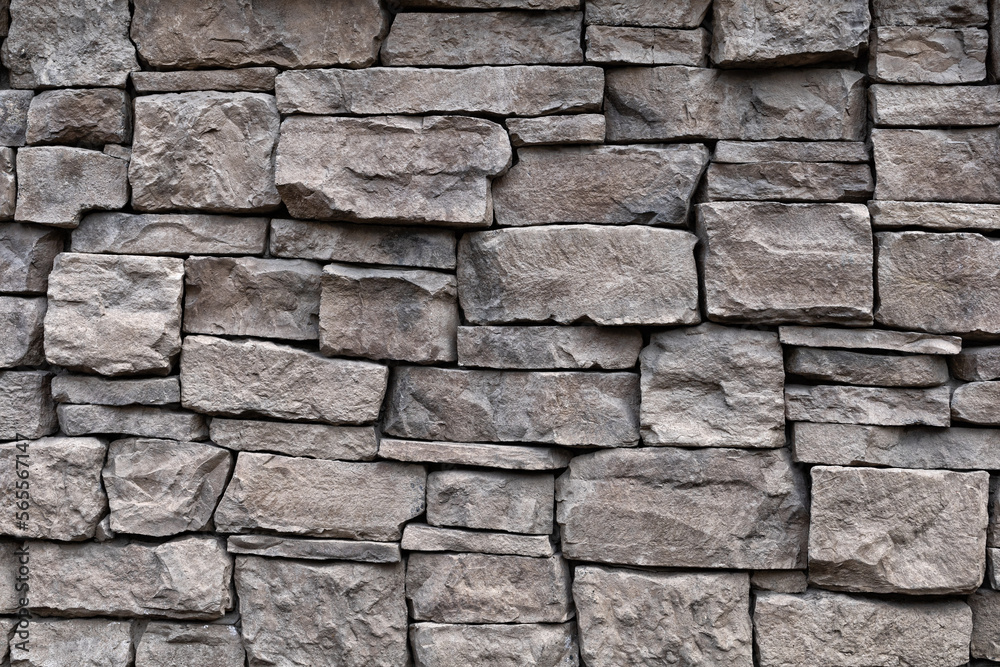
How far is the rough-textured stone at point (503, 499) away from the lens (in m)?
2.11

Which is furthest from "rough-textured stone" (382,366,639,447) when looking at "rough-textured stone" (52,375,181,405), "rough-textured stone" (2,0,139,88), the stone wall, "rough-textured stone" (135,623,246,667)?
"rough-textured stone" (2,0,139,88)

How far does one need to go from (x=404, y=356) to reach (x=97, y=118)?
1146 mm

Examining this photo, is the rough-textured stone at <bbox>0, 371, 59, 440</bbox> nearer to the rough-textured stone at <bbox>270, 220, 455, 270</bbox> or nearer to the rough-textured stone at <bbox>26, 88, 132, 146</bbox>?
the rough-textured stone at <bbox>26, 88, 132, 146</bbox>

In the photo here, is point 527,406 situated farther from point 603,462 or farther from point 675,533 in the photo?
point 675,533

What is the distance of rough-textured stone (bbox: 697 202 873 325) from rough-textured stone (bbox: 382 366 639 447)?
368mm

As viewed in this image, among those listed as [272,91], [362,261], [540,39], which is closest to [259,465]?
[362,261]

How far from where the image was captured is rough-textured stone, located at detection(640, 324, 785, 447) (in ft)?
6.67

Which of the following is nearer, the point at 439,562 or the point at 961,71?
the point at 961,71

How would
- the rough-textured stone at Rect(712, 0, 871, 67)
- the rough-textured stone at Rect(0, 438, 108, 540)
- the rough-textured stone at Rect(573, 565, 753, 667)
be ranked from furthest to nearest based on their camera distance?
the rough-textured stone at Rect(0, 438, 108, 540) → the rough-textured stone at Rect(573, 565, 753, 667) → the rough-textured stone at Rect(712, 0, 871, 67)

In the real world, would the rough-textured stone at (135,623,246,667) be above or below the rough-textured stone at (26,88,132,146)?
below

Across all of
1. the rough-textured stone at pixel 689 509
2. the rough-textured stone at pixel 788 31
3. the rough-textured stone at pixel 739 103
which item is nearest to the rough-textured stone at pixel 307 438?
the rough-textured stone at pixel 689 509

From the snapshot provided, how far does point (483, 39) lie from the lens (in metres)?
2.09

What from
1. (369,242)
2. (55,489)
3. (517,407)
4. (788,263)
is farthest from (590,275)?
(55,489)

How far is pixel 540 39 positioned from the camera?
2.08 meters
